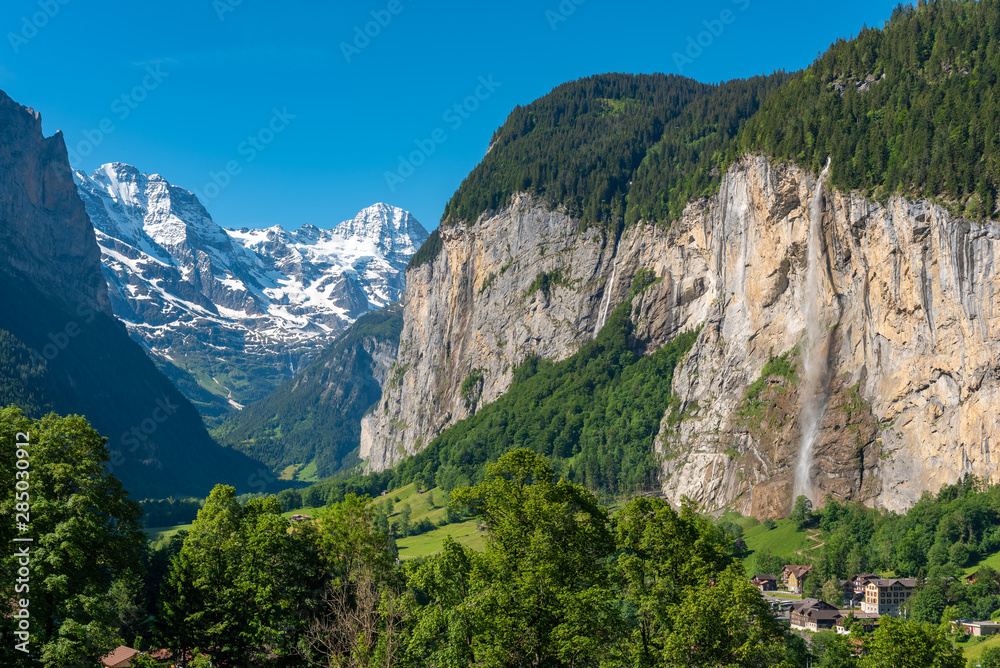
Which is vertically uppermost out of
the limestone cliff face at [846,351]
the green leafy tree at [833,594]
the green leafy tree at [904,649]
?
the limestone cliff face at [846,351]

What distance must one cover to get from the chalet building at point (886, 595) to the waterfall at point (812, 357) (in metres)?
35.8

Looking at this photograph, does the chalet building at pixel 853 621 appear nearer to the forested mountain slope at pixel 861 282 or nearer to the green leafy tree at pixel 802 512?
the green leafy tree at pixel 802 512

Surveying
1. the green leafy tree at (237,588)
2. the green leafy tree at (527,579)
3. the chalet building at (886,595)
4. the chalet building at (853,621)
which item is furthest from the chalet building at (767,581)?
the green leafy tree at (237,588)

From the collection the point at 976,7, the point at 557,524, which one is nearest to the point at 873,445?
the point at 976,7

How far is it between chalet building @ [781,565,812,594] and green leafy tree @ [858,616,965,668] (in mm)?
87443

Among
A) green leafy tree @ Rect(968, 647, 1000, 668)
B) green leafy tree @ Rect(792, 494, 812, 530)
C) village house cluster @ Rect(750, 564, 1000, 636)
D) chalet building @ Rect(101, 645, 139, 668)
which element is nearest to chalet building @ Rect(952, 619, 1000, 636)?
village house cluster @ Rect(750, 564, 1000, 636)

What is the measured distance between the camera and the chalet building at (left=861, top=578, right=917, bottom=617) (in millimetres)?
110688

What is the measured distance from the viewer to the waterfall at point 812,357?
150375 millimetres

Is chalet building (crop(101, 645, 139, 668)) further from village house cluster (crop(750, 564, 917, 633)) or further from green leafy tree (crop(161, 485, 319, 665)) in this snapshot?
village house cluster (crop(750, 564, 917, 633))

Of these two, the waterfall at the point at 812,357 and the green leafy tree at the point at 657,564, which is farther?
the waterfall at the point at 812,357

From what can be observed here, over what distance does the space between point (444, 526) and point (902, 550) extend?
102m

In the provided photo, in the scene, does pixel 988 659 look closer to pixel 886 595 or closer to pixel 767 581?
pixel 886 595

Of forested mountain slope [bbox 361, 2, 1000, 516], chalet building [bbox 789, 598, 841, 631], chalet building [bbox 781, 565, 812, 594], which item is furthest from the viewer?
forested mountain slope [bbox 361, 2, 1000, 516]

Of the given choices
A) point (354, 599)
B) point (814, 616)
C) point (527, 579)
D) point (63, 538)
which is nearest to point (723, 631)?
point (527, 579)
